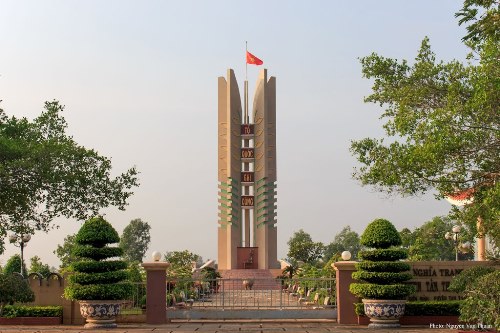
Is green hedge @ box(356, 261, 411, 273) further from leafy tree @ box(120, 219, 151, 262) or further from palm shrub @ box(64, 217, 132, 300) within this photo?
leafy tree @ box(120, 219, 151, 262)

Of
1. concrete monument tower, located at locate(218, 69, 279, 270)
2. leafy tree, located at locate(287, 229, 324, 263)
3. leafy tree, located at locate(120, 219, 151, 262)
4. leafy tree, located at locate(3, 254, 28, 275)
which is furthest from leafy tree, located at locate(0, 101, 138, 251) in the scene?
leafy tree, located at locate(120, 219, 151, 262)

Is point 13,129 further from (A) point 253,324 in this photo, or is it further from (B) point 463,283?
(B) point 463,283

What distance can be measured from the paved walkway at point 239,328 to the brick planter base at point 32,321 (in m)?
0.88

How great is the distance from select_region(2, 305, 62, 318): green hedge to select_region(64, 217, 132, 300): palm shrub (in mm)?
1401

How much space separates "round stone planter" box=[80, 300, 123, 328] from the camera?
22.0m

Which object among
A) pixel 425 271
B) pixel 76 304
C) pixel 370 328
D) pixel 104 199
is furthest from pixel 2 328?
pixel 425 271

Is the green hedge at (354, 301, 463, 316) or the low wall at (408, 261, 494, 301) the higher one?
the low wall at (408, 261, 494, 301)

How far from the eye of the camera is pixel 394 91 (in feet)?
72.9

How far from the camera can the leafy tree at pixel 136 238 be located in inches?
4026

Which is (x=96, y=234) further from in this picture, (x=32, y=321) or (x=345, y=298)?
(x=345, y=298)

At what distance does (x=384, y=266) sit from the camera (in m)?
22.0

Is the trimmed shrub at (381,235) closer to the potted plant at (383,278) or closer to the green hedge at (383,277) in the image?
the potted plant at (383,278)

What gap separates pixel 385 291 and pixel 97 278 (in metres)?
8.50

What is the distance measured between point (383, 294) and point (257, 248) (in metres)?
38.2
